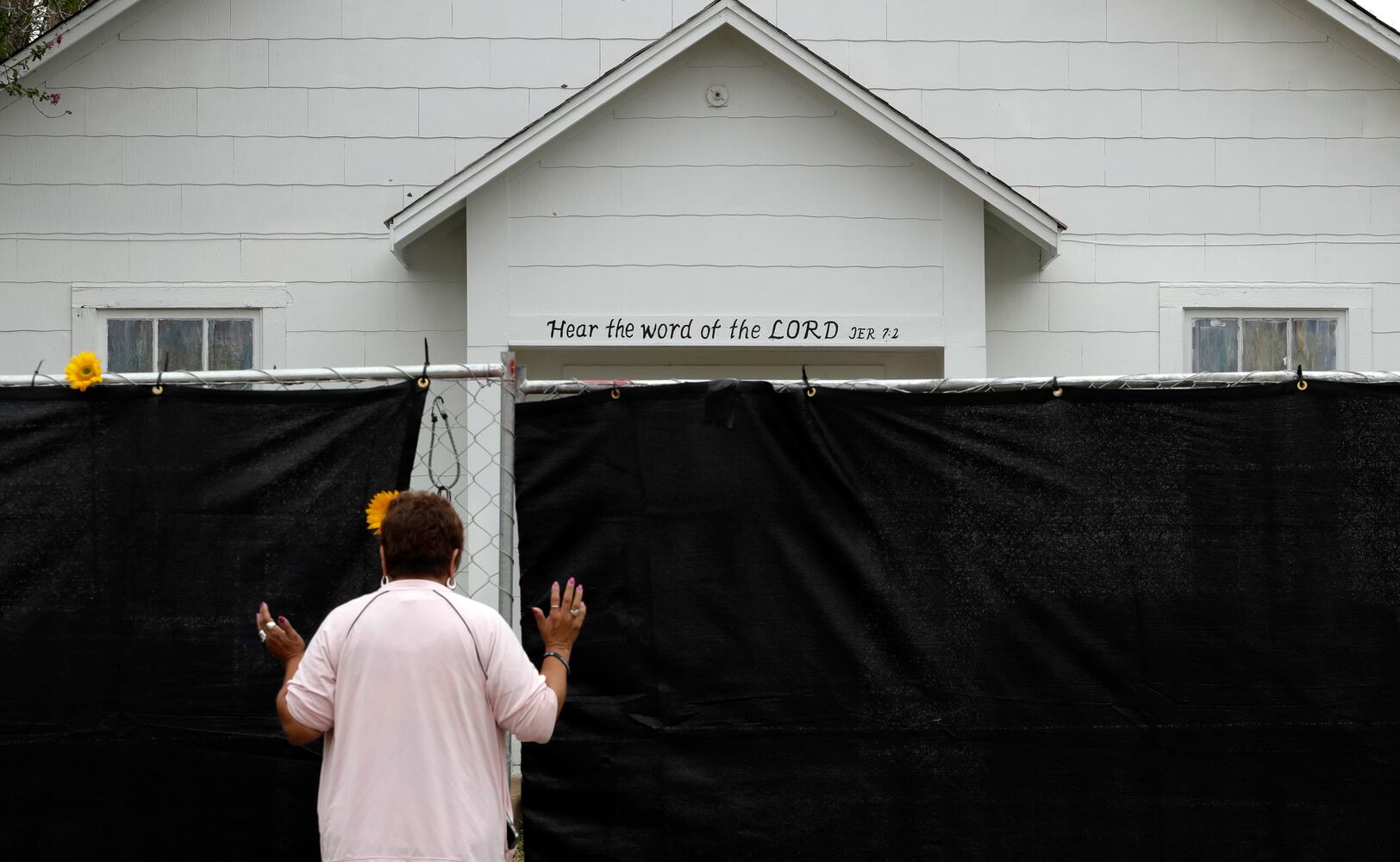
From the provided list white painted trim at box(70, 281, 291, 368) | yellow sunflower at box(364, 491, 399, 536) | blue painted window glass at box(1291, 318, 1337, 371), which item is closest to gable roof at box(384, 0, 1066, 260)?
white painted trim at box(70, 281, 291, 368)

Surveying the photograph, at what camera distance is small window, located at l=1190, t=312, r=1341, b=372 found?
30.2 ft

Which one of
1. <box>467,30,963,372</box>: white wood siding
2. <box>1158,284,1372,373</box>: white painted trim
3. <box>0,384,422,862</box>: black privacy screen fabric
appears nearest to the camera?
<box>0,384,422,862</box>: black privacy screen fabric


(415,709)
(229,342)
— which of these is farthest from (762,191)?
(415,709)

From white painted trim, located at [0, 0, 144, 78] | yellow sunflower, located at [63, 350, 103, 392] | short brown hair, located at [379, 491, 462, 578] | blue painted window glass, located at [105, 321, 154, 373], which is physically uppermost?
white painted trim, located at [0, 0, 144, 78]

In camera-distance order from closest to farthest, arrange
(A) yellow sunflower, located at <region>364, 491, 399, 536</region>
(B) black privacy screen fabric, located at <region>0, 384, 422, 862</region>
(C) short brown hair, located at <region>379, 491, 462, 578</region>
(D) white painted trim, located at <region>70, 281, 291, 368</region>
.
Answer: (C) short brown hair, located at <region>379, 491, 462, 578</region>
(A) yellow sunflower, located at <region>364, 491, 399, 536</region>
(B) black privacy screen fabric, located at <region>0, 384, 422, 862</region>
(D) white painted trim, located at <region>70, 281, 291, 368</region>

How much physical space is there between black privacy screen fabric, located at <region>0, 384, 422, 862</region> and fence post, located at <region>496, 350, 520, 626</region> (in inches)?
11.8

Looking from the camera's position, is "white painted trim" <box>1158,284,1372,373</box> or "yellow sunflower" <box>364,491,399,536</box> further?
"white painted trim" <box>1158,284,1372,373</box>

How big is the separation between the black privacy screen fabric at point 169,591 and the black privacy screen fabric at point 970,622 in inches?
26.5

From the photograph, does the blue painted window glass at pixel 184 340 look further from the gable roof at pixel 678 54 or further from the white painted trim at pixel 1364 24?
the white painted trim at pixel 1364 24

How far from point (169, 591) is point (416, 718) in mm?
1338

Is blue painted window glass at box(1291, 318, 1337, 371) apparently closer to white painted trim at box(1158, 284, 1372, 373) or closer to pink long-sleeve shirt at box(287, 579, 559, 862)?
white painted trim at box(1158, 284, 1372, 373)

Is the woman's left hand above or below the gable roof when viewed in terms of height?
below

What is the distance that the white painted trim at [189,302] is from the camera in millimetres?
8875

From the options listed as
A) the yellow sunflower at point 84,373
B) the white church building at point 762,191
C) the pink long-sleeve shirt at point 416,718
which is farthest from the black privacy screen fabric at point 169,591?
the white church building at point 762,191
